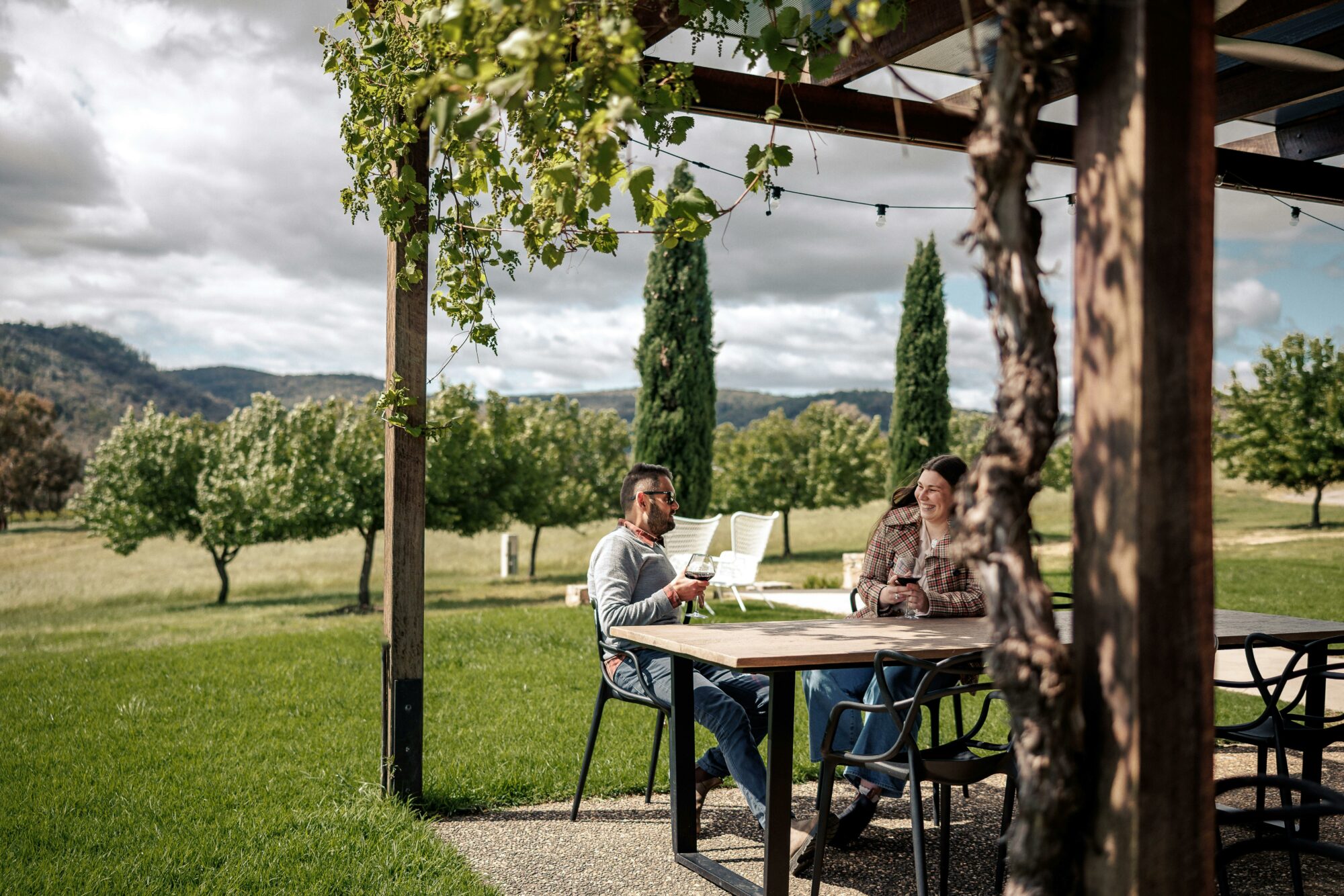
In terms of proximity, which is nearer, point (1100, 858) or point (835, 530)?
point (1100, 858)

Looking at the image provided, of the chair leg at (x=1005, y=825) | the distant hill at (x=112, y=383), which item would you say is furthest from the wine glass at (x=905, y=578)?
the distant hill at (x=112, y=383)

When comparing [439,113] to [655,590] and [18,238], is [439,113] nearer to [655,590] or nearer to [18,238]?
[655,590]

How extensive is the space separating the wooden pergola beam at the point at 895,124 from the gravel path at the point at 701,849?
2683 mm

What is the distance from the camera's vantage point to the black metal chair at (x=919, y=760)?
257 cm

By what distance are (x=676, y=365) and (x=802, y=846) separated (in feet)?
40.3

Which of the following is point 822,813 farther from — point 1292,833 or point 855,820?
point 1292,833

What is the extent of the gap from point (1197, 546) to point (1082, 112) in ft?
2.12

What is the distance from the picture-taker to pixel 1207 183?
140cm

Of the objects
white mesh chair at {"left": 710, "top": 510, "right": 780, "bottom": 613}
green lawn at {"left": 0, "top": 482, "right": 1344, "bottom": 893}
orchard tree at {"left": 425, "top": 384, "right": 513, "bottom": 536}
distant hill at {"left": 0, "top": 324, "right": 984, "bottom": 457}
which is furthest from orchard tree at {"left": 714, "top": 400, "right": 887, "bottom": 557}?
distant hill at {"left": 0, "top": 324, "right": 984, "bottom": 457}

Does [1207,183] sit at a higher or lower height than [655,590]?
higher

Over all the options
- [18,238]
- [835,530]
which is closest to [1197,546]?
[835,530]

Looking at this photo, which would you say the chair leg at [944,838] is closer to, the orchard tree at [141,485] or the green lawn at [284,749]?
the green lawn at [284,749]

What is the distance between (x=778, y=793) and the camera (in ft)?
9.55

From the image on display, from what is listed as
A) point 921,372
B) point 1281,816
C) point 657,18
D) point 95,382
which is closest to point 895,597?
point 1281,816
